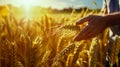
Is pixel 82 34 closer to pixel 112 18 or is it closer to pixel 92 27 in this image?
→ pixel 92 27

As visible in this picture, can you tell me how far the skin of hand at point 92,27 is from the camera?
4.47 ft

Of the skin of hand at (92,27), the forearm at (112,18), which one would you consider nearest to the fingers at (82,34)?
the skin of hand at (92,27)

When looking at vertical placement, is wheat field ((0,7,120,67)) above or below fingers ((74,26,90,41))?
below

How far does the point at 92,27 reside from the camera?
1.37 m

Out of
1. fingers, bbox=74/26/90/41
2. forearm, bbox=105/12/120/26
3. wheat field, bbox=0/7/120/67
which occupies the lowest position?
wheat field, bbox=0/7/120/67

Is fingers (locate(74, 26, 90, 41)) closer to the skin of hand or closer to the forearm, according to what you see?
the skin of hand

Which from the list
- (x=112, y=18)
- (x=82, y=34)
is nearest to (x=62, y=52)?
(x=82, y=34)

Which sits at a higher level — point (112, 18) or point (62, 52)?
point (112, 18)

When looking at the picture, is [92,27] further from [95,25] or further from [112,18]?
[112,18]

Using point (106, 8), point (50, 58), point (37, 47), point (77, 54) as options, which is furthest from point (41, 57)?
point (106, 8)

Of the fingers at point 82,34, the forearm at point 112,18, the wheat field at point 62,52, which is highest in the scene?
the forearm at point 112,18

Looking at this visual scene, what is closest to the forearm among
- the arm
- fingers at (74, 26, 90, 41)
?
the arm

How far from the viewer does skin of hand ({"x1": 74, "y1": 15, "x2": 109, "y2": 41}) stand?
1.36 m

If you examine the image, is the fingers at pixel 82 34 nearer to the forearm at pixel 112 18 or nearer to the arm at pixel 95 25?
the arm at pixel 95 25
